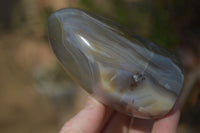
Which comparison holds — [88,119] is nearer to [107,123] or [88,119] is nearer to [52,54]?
[107,123]

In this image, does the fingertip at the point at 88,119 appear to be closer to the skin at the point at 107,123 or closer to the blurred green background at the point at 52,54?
the skin at the point at 107,123

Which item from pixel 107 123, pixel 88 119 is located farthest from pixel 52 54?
pixel 88 119

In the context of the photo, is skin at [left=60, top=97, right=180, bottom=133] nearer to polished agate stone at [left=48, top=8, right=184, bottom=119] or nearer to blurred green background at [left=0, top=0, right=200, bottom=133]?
polished agate stone at [left=48, top=8, right=184, bottom=119]

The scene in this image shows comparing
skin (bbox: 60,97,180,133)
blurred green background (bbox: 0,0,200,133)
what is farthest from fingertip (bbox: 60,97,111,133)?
blurred green background (bbox: 0,0,200,133)

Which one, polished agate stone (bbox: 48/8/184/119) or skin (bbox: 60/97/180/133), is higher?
polished agate stone (bbox: 48/8/184/119)

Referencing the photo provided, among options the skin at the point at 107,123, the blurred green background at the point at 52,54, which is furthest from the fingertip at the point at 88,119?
the blurred green background at the point at 52,54
